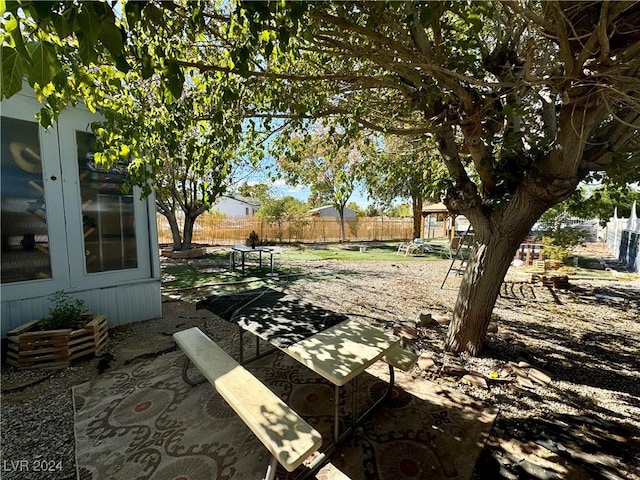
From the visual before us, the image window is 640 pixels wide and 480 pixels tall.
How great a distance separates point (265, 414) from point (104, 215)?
4220mm

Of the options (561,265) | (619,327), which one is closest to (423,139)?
(619,327)

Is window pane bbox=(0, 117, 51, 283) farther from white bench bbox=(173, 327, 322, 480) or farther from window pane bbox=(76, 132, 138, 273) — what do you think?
white bench bbox=(173, 327, 322, 480)

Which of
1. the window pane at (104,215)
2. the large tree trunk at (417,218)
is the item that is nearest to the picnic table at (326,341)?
the window pane at (104,215)

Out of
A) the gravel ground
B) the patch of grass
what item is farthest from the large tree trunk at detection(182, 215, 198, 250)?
the gravel ground

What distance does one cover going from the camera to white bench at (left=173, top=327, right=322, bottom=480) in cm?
151

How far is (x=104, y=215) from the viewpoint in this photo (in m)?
4.36

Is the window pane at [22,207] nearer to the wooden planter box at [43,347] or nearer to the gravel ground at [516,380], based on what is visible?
the wooden planter box at [43,347]

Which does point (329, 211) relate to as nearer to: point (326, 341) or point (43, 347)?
point (43, 347)

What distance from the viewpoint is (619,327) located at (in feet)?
15.5

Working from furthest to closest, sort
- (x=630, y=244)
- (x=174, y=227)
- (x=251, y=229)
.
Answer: (x=251, y=229) → (x=174, y=227) → (x=630, y=244)

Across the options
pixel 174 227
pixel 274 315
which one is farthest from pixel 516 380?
pixel 174 227

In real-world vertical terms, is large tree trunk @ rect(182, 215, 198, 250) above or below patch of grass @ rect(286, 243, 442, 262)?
above

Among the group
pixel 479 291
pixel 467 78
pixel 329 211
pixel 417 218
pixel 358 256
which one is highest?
pixel 329 211

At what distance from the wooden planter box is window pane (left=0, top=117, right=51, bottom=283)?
0.75 metres
